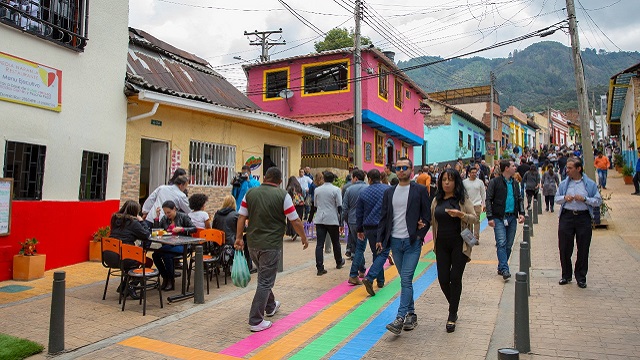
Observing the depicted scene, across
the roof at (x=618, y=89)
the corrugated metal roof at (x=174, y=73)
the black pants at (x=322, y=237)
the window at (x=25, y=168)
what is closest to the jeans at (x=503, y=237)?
the black pants at (x=322, y=237)

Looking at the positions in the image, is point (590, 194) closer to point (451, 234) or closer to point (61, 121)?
point (451, 234)

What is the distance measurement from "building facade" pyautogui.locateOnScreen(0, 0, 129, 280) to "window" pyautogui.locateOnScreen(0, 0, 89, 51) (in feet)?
0.06

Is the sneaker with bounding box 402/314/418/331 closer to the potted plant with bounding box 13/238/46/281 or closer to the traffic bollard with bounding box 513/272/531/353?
the traffic bollard with bounding box 513/272/531/353

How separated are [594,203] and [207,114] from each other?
9.06 m

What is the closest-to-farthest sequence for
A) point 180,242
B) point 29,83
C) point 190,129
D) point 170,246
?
point 180,242, point 170,246, point 29,83, point 190,129

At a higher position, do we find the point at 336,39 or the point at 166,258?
the point at 336,39

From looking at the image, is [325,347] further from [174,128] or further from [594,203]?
[174,128]

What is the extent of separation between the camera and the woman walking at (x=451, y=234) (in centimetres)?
511

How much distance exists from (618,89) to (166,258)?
21.6m

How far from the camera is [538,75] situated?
111m

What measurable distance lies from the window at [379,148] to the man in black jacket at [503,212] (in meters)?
14.9

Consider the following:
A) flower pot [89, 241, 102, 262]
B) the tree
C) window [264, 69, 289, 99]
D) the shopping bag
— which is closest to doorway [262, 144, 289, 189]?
window [264, 69, 289, 99]

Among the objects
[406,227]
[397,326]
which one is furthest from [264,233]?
[397,326]

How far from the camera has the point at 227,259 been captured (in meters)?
7.65
